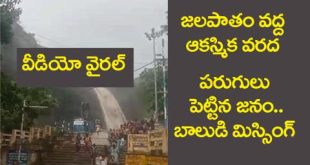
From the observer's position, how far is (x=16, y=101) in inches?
470

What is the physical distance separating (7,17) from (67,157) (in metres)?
5.03

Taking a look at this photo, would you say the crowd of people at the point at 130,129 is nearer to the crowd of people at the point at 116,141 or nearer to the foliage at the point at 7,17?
the crowd of people at the point at 116,141

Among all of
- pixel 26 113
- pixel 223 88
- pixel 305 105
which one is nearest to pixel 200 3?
pixel 223 88

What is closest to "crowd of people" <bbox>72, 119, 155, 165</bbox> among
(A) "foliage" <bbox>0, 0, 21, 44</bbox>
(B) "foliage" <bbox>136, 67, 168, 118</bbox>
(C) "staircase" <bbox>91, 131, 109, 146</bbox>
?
(C) "staircase" <bbox>91, 131, 109, 146</bbox>

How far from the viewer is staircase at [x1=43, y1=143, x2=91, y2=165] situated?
A: 46.3 ft

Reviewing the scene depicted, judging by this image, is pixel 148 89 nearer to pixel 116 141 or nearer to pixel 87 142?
pixel 116 141

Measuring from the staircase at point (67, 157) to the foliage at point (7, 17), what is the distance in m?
4.32

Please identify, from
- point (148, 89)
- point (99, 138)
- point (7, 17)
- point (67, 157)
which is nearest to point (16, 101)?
point (7, 17)

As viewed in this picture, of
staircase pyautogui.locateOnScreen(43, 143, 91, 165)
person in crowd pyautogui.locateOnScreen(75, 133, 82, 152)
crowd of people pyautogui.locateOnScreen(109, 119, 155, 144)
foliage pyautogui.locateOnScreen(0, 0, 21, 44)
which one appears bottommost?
staircase pyautogui.locateOnScreen(43, 143, 91, 165)

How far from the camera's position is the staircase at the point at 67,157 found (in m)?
14.1

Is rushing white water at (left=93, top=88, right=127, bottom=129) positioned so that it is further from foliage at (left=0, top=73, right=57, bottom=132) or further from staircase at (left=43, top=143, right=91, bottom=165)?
foliage at (left=0, top=73, right=57, bottom=132)

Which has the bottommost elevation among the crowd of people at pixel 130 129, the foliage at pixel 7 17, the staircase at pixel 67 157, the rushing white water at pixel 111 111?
the staircase at pixel 67 157

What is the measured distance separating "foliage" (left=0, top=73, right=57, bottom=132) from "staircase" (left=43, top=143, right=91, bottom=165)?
141cm

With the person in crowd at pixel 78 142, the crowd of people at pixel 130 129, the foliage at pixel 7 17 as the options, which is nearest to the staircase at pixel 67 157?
the person in crowd at pixel 78 142
